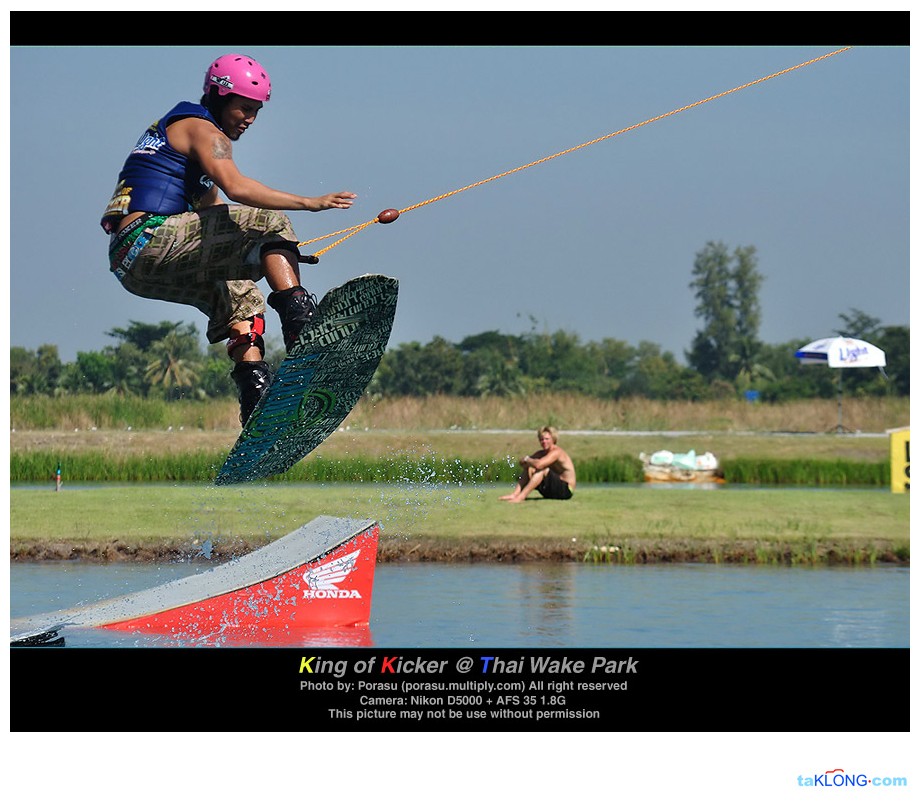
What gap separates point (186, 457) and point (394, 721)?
13452mm

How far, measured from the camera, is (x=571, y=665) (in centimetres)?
934

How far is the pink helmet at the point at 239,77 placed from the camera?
8.83 m

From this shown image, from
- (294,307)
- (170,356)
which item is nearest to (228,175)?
(294,307)

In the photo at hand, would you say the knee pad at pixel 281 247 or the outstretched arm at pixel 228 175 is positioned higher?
the outstretched arm at pixel 228 175

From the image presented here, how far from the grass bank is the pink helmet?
19.6 feet

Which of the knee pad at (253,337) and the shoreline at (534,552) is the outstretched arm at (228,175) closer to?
the knee pad at (253,337)

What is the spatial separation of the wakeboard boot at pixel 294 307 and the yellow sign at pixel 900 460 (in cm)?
1211

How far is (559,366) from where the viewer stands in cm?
4722

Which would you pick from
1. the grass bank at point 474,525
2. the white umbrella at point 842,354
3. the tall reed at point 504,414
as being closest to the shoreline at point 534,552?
the grass bank at point 474,525

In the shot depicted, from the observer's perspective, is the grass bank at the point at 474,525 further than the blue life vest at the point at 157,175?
Yes

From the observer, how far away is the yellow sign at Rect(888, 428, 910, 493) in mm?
19422

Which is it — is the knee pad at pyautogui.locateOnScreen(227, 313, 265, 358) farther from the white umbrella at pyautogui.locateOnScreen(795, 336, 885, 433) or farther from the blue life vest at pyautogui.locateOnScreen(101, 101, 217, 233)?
the white umbrella at pyautogui.locateOnScreen(795, 336, 885, 433)

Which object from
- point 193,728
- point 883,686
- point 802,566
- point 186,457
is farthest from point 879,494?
point 193,728

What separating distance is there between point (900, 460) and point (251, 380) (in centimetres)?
1283
